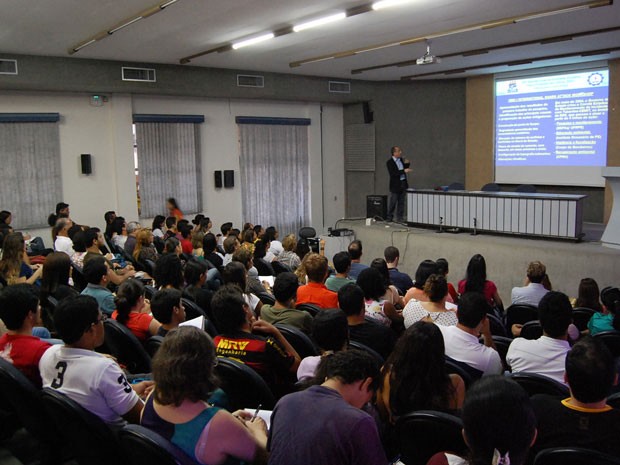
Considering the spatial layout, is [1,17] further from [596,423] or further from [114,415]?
[596,423]

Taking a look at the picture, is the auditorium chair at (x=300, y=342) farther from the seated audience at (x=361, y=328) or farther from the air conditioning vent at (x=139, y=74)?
the air conditioning vent at (x=139, y=74)

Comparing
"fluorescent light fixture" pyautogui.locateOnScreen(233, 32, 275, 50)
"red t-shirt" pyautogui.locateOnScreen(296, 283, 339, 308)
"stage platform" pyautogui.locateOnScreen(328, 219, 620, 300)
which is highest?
"fluorescent light fixture" pyautogui.locateOnScreen(233, 32, 275, 50)

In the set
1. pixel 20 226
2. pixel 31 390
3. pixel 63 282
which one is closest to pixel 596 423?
pixel 31 390

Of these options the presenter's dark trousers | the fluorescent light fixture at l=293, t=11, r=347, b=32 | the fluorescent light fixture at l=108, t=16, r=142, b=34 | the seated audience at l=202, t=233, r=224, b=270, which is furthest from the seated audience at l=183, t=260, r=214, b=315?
the presenter's dark trousers

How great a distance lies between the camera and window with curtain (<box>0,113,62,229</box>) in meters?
8.59

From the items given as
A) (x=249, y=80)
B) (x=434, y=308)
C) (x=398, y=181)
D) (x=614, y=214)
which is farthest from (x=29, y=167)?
(x=614, y=214)

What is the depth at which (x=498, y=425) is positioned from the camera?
56.3 inches

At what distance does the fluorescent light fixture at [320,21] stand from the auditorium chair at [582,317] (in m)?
4.12

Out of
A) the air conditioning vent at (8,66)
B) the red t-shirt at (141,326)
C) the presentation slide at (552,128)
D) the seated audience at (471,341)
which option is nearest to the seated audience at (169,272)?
the red t-shirt at (141,326)

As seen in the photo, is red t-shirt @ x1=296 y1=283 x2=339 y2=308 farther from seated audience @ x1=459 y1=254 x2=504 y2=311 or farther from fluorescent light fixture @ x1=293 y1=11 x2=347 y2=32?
fluorescent light fixture @ x1=293 y1=11 x2=347 y2=32

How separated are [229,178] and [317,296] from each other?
297 inches

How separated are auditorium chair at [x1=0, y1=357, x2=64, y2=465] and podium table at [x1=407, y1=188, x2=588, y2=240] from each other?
7.15m

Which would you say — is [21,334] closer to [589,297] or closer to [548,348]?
[548,348]

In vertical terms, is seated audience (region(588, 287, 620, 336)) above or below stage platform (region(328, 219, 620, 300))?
above
